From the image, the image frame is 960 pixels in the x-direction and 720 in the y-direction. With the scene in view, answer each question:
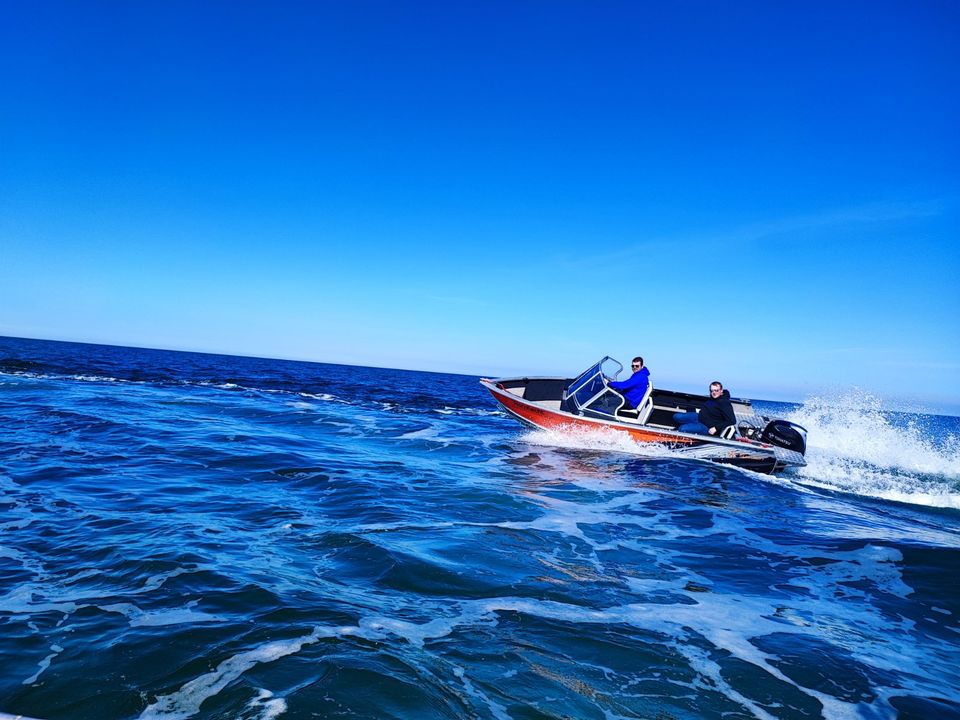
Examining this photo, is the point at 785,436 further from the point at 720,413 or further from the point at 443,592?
the point at 443,592

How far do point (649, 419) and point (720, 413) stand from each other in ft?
10.4

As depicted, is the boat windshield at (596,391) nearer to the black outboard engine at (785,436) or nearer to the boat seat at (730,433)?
the boat seat at (730,433)

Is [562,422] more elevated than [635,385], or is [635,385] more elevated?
[635,385]

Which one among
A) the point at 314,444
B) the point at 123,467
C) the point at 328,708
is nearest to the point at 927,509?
the point at 328,708

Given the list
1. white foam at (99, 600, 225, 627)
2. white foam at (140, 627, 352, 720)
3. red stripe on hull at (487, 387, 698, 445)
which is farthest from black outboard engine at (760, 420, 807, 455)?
white foam at (99, 600, 225, 627)

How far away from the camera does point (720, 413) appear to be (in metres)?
14.3

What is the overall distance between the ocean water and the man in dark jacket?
127 inches

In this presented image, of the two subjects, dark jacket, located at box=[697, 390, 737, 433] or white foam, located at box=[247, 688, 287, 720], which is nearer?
white foam, located at box=[247, 688, 287, 720]

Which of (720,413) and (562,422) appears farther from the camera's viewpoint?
(562,422)

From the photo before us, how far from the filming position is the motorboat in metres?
13.6

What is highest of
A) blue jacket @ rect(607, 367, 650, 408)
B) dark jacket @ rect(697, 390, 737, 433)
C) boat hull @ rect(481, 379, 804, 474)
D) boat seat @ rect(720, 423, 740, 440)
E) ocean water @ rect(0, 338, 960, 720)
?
blue jacket @ rect(607, 367, 650, 408)

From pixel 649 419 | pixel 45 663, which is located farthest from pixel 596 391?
pixel 45 663

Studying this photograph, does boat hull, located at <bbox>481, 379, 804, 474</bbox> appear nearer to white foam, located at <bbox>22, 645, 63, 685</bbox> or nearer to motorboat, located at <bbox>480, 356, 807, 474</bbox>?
motorboat, located at <bbox>480, 356, 807, 474</bbox>

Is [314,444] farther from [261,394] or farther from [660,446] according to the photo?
[261,394]
